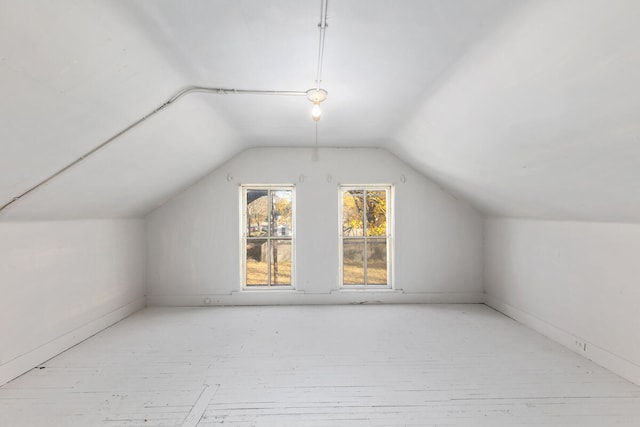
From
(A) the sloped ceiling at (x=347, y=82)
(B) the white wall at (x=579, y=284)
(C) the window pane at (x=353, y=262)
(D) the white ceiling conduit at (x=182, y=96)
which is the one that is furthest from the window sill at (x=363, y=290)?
(D) the white ceiling conduit at (x=182, y=96)

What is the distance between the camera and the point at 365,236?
393cm

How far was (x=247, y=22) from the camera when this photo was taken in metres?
1.41

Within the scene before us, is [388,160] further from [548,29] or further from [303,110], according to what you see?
[548,29]

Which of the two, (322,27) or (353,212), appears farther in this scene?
(353,212)

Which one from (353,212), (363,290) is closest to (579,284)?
(363,290)

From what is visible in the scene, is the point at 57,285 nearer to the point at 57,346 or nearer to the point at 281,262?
the point at 57,346

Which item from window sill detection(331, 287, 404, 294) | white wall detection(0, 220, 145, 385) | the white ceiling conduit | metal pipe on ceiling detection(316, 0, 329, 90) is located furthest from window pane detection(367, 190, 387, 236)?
white wall detection(0, 220, 145, 385)

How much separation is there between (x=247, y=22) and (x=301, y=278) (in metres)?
2.98

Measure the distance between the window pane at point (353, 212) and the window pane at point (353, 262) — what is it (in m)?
0.14

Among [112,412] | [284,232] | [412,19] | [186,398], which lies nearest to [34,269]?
[112,412]

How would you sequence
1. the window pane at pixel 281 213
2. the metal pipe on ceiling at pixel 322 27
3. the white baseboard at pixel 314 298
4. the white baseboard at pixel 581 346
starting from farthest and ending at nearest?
the window pane at pixel 281 213, the white baseboard at pixel 314 298, the white baseboard at pixel 581 346, the metal pipe on ceiling at pixel 322 27

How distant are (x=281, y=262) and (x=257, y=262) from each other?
1.11 feet

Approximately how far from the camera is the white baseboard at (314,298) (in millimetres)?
3709

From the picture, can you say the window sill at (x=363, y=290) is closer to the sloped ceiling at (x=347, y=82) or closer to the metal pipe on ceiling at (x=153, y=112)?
the sloped ceiling at (x=347, y=82)
